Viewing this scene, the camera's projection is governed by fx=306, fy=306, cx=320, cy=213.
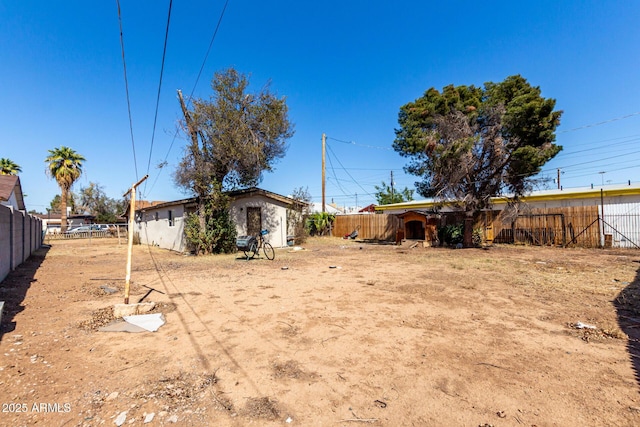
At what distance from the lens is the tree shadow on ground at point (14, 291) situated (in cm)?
468

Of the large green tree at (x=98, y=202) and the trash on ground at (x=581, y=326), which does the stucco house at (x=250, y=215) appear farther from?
the large green tree at (x=98, y=202)

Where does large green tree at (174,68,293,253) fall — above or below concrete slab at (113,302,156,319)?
above

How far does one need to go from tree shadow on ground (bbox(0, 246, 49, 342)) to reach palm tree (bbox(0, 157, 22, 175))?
1049 inches

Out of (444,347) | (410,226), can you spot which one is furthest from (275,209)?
(444,347)

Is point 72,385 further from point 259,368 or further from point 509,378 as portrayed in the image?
point 509,378

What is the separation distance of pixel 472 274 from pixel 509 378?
6047 millimetres

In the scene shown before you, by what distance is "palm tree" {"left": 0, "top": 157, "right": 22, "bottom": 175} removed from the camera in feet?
93.2

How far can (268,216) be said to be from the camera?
55.9 feet

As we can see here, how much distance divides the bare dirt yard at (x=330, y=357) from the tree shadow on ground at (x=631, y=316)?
1.4 inches

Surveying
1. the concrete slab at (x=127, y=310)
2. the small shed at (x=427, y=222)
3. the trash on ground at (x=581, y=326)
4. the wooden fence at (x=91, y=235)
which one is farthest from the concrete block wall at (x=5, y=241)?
the wooden fence at (x=91, y=235)

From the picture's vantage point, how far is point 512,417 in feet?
8.00

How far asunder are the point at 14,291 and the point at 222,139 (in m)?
8.64

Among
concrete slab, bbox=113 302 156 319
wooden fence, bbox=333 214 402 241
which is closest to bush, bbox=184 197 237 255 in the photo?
concrete slab, bbox=113 302 156 319

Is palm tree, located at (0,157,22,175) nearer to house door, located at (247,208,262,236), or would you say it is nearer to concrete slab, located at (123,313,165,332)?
house door, located at (247,208,262,236)
